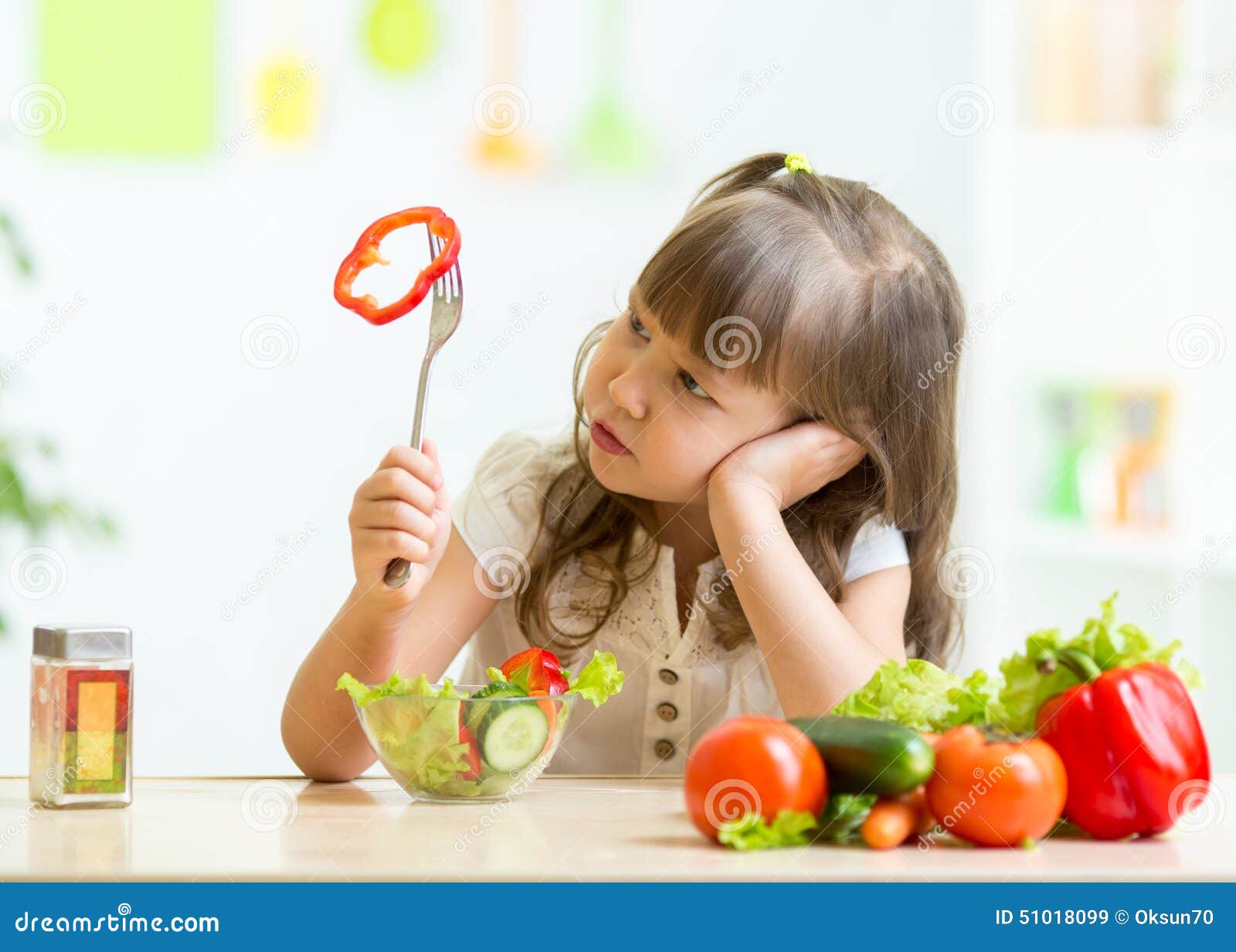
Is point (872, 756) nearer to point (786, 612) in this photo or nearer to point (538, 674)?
point (538, 674)

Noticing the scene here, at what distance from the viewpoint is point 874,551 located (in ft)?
4.45

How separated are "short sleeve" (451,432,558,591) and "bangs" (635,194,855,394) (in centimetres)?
31

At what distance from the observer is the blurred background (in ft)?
8.28

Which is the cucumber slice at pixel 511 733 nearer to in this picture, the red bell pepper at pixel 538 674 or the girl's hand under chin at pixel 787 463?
the red bell pepper at pixel 538 674

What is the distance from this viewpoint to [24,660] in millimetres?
2711

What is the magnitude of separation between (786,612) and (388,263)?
0.45 m

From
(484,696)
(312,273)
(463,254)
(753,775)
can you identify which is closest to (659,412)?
(484,696)

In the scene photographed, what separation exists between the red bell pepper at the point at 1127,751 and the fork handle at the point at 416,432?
480 mm

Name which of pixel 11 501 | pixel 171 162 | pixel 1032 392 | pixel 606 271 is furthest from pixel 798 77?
pixel 11 501

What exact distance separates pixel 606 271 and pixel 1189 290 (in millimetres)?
1128

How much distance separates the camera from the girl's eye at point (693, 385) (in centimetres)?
116

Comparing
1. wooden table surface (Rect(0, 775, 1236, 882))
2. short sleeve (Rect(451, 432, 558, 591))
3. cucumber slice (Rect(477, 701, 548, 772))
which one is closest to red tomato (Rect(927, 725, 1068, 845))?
wooden table surface (Rect(0, 775, 1236, 882))
